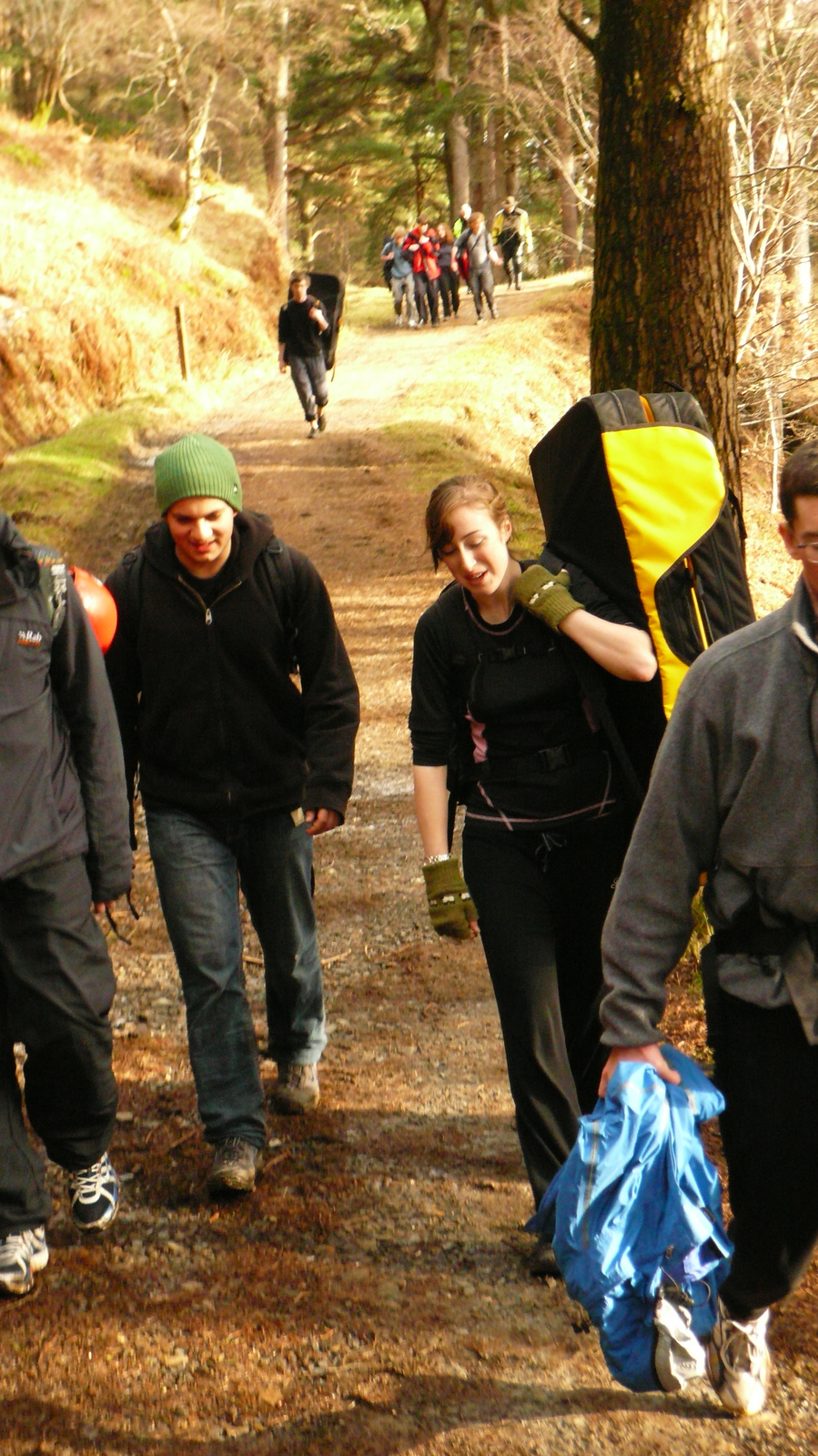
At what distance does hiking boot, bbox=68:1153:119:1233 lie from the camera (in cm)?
367

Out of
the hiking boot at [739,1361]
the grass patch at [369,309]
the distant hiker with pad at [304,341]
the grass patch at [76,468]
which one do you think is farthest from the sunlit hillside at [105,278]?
the hiking boot at [739,1361]

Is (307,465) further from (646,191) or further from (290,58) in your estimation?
(290,58)

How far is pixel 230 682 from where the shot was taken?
384 cm

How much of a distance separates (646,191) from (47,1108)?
378 cm

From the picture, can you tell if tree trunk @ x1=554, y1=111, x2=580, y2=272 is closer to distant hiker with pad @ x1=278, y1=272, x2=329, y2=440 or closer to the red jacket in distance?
the red jacket in distance

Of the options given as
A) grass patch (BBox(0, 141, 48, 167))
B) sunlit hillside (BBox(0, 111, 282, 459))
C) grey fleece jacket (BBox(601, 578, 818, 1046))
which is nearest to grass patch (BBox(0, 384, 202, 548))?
sunlit hillside (BBox(0, 111, 282, 459))

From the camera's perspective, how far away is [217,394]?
22969mm

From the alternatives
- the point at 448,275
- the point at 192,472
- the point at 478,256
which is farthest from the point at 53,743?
the point at 448,275

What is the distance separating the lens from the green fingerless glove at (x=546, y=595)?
124 inches

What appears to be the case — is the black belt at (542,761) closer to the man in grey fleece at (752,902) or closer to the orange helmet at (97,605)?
the man in grey fleece at (752,902)

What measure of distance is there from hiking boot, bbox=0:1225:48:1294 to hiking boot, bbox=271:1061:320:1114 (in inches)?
40.7

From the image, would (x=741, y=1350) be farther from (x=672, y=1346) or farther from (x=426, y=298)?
(x=426, y=298)

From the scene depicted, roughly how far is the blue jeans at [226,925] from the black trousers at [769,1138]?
1721mm

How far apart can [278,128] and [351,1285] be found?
120ft
